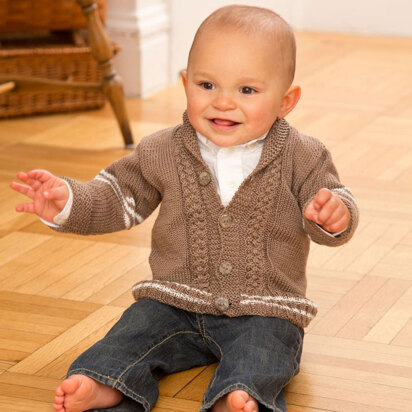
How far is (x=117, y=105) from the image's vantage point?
2.34 meters

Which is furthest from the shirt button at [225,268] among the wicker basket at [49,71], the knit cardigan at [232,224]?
the wicker basket at [49,71]

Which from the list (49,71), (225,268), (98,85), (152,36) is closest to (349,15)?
(152,36)

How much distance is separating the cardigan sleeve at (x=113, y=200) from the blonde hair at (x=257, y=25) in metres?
0.20

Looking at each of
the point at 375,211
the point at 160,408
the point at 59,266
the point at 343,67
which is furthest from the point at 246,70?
the point at 343,67

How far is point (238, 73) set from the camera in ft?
3.87

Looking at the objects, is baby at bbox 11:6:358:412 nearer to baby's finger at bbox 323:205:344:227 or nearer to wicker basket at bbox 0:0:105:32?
baby's finger at bbox 323:205:344:227

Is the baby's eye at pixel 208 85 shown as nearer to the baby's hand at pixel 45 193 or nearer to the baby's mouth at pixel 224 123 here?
the baby's mouth at pixel 224 123

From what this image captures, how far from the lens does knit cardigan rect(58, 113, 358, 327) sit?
3.99 feet

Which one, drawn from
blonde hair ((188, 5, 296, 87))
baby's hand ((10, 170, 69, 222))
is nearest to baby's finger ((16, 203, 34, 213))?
baby's hand ((10, 170, 69, 222))

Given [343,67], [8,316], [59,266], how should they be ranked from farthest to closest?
[343,67] → [59,266] → [8,316]

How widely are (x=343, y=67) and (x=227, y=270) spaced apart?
91.9 inches

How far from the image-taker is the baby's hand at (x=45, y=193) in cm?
118

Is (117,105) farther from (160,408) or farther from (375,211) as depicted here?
(160,408)

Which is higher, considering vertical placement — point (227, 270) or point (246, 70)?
point (246, 70)
